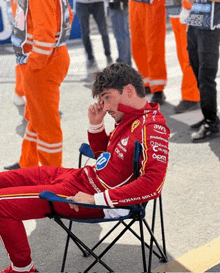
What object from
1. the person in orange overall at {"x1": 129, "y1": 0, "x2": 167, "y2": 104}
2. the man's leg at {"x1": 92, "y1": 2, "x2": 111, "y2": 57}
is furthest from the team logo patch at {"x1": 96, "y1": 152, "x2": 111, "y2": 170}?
the man's leg at {"x1": 92, "y1": 2, "x2": 111, "y2": 57}

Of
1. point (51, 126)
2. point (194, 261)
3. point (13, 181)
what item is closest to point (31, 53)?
point (51, 126)

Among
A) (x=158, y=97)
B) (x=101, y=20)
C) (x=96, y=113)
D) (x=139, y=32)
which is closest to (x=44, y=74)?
(x=96, y=113)

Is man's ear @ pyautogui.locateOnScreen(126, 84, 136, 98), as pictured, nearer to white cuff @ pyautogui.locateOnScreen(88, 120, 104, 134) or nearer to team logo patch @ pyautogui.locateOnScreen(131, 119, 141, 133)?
team logo patch @ pyautogui.locateOnScreen(131, 119, 141, 133)

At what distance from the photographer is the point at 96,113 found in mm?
3832

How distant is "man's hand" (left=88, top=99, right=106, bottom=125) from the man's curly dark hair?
0.24m

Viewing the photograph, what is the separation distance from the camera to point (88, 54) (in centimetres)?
992

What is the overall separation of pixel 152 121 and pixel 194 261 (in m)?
1.05

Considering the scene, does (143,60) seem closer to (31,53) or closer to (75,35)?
(31,53)

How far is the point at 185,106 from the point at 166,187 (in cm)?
224

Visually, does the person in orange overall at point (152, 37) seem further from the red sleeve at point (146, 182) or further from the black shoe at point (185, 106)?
the red sleeve at point (146, 182)

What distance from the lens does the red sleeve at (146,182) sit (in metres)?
3.23

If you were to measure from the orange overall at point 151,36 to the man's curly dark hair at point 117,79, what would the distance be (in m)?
3.66

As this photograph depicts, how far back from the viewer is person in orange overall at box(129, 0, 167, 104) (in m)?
7.06

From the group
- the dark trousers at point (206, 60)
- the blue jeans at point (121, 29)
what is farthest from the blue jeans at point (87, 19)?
the dark trousers at point (206, 60)
